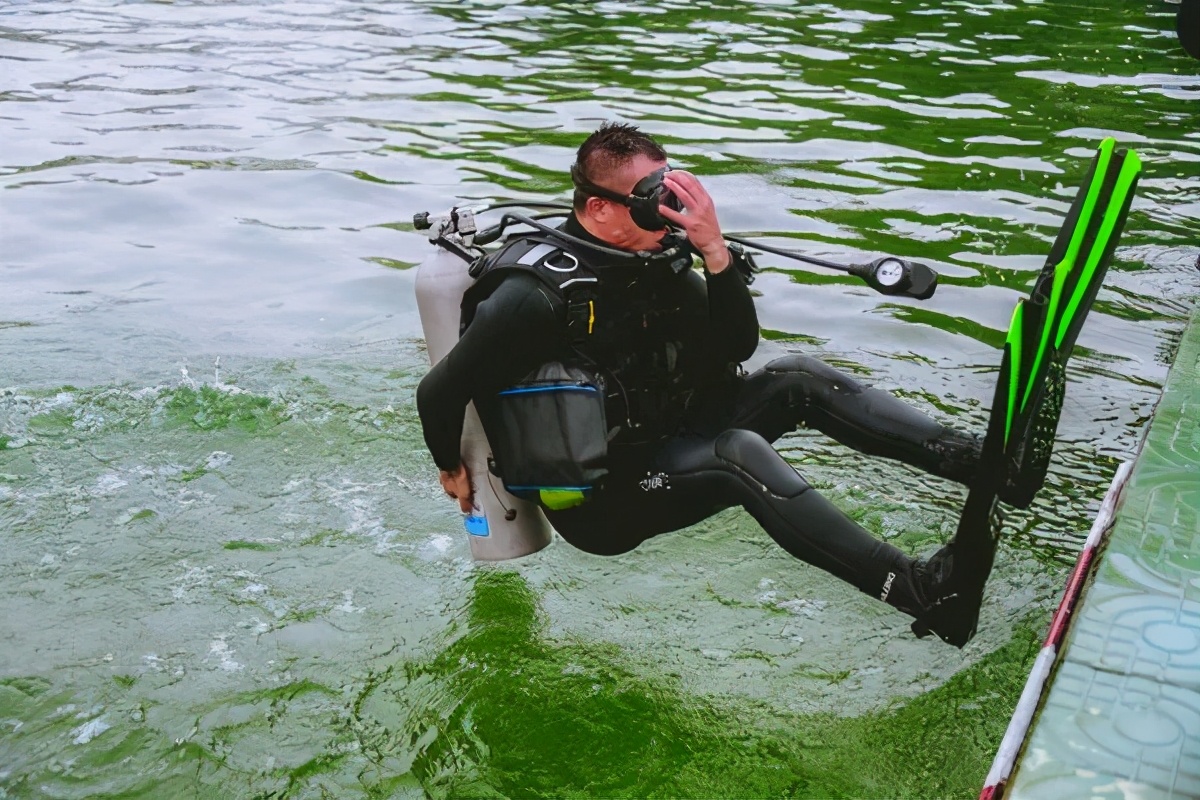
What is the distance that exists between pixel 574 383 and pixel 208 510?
2.21 meters

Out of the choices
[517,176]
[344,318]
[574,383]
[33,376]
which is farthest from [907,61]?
[574,383]

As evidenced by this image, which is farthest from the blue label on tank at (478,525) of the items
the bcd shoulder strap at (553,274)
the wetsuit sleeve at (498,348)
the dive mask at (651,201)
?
the dive mask at (651,201)

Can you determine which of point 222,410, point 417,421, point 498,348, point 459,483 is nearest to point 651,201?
point 498,348

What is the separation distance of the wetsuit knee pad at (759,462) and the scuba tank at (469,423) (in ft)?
2.54

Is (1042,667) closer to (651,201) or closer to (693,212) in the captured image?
(693,212)

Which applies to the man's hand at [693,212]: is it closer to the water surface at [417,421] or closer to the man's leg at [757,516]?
the man's leg at [757,516]

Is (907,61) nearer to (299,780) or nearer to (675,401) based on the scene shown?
(675,401)

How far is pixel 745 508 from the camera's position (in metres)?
3.79

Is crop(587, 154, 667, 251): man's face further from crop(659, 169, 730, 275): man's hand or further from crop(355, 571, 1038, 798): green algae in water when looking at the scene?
crop(355, 571, 1038, 798): green algae in water

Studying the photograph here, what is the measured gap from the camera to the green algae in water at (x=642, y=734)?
11.8 ft

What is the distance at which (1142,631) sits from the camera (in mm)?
3471

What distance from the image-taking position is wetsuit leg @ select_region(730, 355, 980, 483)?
387cm

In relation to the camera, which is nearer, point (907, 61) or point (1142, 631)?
point (1142, 631)

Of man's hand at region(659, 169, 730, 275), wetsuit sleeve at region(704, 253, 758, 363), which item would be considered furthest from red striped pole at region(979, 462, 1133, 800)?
man's hand at region(659, 169, 730, 275)
